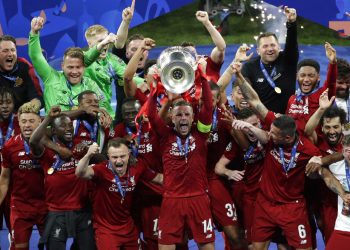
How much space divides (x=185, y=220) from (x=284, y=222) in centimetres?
87

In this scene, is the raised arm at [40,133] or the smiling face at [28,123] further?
the smiling face at [28,123]

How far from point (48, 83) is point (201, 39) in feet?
27.7

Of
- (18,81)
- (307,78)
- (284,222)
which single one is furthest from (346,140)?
(18,81)

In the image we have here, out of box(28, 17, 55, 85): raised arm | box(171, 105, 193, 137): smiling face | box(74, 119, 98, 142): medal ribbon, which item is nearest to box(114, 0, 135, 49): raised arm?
box(28, 17, 55, 85): raised arm

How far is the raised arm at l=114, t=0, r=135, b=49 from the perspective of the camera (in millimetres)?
7445

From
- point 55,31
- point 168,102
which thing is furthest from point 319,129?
point 55,31

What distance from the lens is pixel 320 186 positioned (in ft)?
23.1

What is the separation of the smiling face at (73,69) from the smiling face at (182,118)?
50.1 inches

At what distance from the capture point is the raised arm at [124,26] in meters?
Result: 7.45

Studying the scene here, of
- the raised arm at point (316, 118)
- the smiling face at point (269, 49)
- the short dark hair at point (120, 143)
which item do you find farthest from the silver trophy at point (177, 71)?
the smiling face at point (269, 49)

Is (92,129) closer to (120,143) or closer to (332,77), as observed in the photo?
(120,143)

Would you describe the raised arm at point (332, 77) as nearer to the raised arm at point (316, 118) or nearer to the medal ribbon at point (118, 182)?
the raised arm at point (316, 118)

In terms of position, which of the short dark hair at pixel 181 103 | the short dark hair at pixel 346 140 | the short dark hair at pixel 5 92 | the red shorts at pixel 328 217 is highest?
the short dark hair at pixel 5 92

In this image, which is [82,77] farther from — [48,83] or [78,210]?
[78,210]
